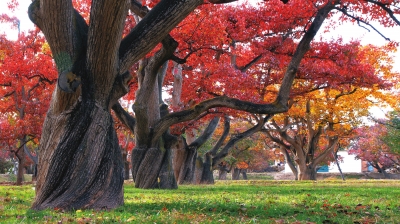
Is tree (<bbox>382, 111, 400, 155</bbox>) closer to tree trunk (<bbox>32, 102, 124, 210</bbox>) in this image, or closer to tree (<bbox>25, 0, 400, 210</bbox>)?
tree (<bbox>25, 0, 400, 210</bbox>)

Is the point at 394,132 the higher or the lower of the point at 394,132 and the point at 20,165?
the higher

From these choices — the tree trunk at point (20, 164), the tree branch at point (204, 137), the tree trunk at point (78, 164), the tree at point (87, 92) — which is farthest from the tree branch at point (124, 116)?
the tree trunk at point (20, 164)

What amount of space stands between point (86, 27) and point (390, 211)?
5.32m

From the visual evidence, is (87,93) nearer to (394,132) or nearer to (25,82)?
(25,82)

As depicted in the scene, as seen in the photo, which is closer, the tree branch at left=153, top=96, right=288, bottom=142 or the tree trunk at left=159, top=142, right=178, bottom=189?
the tree branch at left=153, top=96, right=288, bottom=142

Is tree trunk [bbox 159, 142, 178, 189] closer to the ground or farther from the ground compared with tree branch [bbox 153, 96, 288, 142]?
closer to the ground

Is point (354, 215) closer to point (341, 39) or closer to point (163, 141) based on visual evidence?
point (163, 141)

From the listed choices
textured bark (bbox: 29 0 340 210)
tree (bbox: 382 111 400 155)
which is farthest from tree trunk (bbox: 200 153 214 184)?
textured bark (bbox: 29 0 340 210)

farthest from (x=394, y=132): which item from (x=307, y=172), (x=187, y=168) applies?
(x=187, y=168)

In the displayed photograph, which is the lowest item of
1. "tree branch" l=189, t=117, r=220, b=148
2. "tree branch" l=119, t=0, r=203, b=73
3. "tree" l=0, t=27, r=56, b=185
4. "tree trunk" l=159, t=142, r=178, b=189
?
"tree trunk" l=159, t=142, r=178, b=189

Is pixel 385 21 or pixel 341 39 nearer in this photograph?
pixel 385 21

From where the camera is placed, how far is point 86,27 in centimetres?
693

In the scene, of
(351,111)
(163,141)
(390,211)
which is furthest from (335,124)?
(390,211)

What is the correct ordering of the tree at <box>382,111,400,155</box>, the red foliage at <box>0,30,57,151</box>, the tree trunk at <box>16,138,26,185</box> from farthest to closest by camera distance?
the tree at <box>382,111,400,155</box>
the tree trunk at <box>16,138,26,185</box>
the red foliage at <box>0,30,57,151</box>
